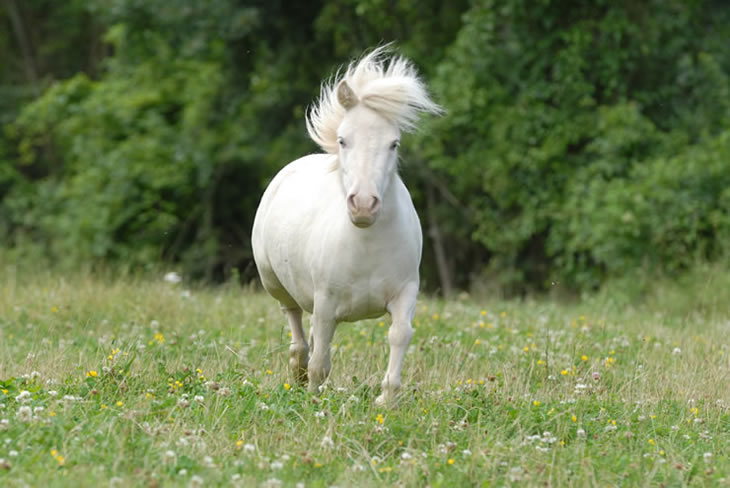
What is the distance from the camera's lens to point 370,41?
18.7m

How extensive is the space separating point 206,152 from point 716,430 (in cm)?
1583

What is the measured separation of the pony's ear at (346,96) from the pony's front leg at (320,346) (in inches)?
48.5

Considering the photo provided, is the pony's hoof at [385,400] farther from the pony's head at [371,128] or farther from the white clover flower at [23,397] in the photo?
the white clover flower at [23,397]

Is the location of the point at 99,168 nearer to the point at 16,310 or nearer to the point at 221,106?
the point at 221,106

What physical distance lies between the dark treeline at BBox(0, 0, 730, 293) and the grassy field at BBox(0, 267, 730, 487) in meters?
6.33

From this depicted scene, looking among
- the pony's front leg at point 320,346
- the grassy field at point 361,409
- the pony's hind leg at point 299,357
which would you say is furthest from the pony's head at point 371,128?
the pony's hind leg at point 299,357

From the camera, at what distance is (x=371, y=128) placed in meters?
5.48

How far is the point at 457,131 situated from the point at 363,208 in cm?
1297

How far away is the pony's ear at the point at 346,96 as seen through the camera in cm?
555

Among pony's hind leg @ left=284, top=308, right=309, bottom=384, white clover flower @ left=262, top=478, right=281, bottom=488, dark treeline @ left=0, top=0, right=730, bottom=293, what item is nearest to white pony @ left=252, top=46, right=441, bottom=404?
pony's hind leg @ left=284, top=308, right=309, bottom=384

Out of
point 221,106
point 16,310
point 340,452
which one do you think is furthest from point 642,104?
point 340,452

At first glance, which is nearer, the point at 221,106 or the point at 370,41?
the point at 370,41

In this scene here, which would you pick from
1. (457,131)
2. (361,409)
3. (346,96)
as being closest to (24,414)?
(361,409)

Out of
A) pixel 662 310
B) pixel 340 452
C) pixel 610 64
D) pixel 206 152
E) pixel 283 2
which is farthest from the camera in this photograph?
pixel 206 152
